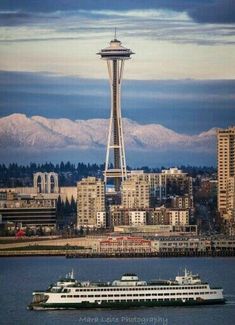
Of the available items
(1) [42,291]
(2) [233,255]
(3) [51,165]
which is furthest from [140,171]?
(1) [42,291]

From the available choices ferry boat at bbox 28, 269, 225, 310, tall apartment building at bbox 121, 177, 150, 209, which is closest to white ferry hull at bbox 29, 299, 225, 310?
ferry boat at bbox 28, 269, 225, 310

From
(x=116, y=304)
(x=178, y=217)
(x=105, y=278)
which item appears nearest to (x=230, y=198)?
(x=178, y=217)

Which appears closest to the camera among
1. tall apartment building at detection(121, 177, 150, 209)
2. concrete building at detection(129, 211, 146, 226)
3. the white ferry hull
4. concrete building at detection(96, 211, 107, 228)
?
the white ferry hull

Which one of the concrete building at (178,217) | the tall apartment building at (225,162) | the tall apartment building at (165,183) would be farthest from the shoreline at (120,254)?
the tall apartment building at (165,183)

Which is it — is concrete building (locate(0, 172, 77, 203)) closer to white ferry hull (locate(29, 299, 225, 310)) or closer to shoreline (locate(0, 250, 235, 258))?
shoreline (locate(0, 250, 235, 258))

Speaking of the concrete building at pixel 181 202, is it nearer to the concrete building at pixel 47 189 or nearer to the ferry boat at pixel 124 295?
the concrete building at pixel 47 189
